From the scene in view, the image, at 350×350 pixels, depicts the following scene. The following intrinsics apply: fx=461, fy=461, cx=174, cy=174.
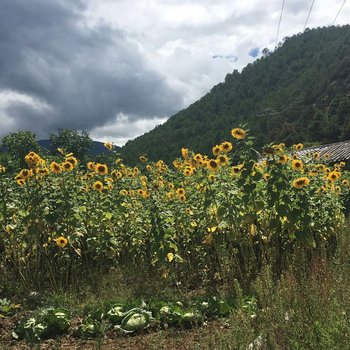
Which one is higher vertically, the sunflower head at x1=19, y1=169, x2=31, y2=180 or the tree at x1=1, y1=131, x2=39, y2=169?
the tree at x1=1, y1=131, x2=39, y2=169

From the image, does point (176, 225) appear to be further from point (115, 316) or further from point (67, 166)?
point (115, 316)

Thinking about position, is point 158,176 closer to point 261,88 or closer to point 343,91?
point 343,91

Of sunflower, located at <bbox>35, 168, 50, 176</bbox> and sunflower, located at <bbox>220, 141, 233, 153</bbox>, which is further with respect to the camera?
sunflower, located at <bbox>220, 141, 233, 153</bbox>

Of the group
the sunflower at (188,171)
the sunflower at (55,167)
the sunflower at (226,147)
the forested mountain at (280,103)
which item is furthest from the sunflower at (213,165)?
the forested mountain at (280,103)

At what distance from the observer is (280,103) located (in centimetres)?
9612

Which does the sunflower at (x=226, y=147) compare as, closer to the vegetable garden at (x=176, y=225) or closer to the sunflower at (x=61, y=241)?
the vegetable garden at (x=176, y=225)

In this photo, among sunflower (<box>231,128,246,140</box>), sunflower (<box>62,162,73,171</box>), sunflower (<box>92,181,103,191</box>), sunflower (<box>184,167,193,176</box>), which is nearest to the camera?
sunflower (<box>231,128,246,140</box>)

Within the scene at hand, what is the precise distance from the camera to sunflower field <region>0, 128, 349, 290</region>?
14.6 feet

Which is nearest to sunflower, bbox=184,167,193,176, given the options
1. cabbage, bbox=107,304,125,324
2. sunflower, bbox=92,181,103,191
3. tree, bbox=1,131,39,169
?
sunflower, bbox=92,181,103,191

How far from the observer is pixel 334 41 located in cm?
10788

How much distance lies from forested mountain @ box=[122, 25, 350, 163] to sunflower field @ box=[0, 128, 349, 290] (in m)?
54.4

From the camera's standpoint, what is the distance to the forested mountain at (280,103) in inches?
2640

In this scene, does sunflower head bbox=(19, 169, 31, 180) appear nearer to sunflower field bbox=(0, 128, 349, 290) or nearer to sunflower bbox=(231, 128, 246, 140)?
sunflower field bbox=(0, 128, 349, 290)

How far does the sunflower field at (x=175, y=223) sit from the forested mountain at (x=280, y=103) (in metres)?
54.4
